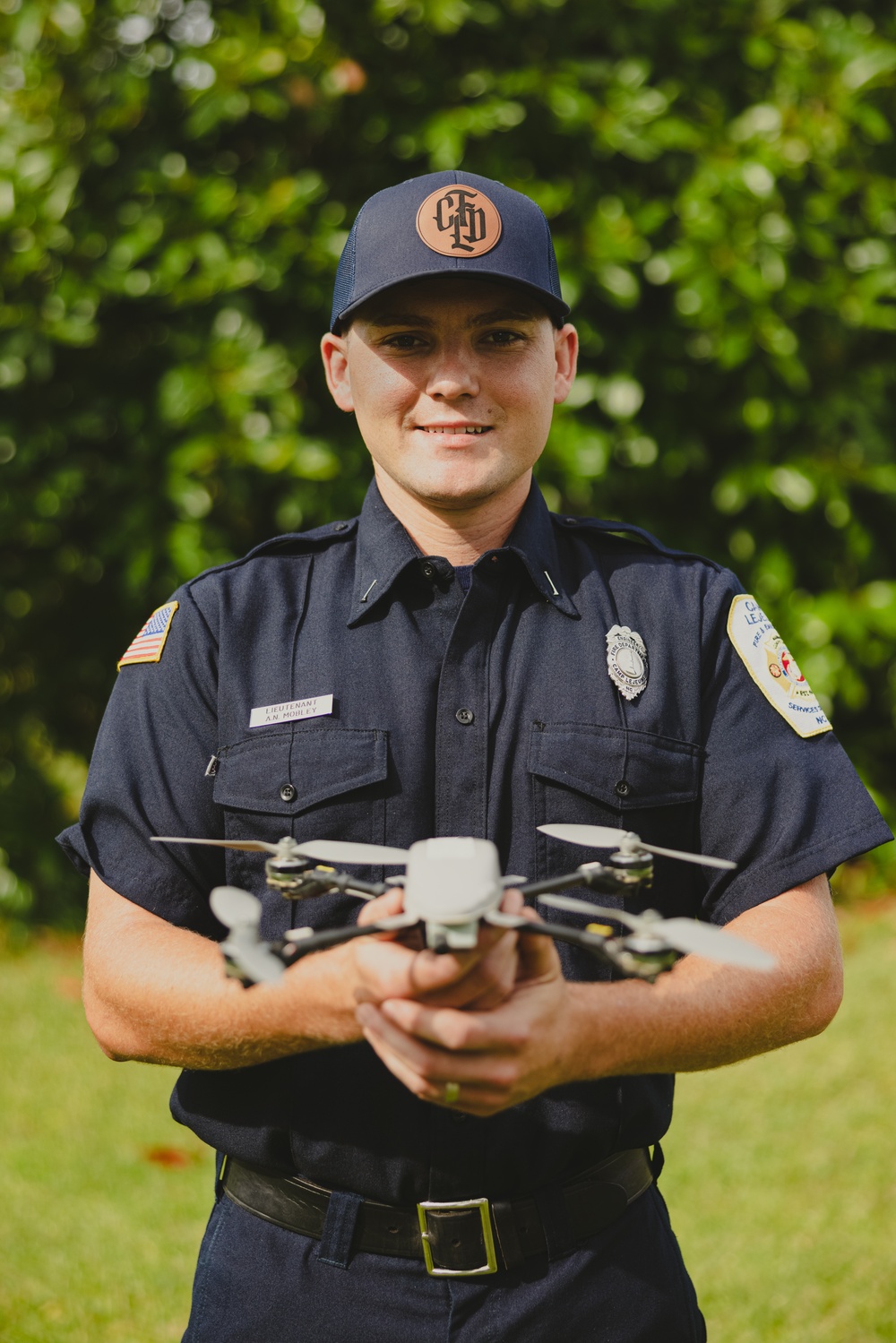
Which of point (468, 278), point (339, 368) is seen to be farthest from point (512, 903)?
point (339, 368)

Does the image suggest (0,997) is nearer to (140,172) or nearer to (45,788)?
(45,788)

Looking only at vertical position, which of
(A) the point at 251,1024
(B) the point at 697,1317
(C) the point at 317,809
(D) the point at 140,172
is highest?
(D) the point at 140,172

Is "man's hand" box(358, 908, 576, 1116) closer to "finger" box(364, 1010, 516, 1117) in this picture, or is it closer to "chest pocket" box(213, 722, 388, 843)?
"finger" box(364, 1010, 516, 1117)

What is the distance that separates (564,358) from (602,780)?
29.0 inches

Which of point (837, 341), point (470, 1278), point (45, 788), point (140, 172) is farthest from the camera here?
point (45, 788)

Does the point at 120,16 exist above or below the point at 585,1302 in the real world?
above

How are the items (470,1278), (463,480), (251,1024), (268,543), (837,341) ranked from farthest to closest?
(837,341) < (268,543) < (463,480) < (470,1278) < (251,1024)

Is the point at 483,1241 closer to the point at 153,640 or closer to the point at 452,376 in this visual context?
the point at 153,640

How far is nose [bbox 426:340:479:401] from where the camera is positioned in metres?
1.84

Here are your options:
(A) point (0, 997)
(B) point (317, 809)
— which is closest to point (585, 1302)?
(B) point (317, 809)

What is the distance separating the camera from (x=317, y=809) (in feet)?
5.97

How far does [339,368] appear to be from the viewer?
2064mm

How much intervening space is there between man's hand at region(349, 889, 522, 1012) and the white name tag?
19.2 inches

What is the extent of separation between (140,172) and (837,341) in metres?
2.48
